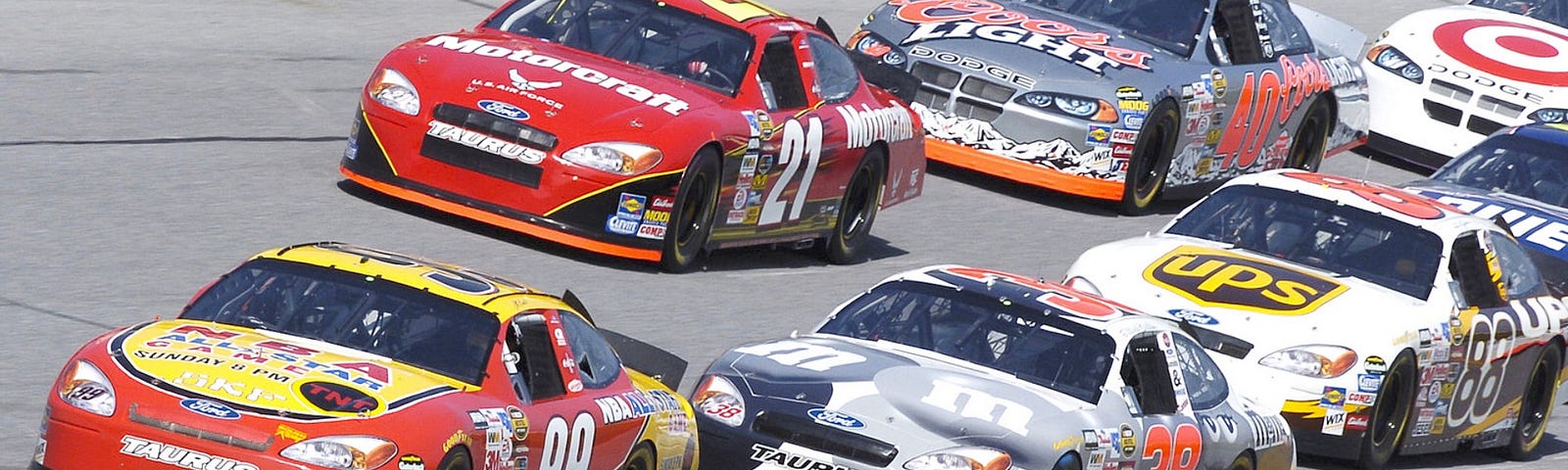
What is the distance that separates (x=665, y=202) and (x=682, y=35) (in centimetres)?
146

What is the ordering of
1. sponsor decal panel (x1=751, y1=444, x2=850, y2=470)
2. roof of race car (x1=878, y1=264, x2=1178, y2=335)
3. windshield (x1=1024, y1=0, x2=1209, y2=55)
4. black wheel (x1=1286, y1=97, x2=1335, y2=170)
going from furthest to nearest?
1. black wheel (x1=1286, y1=97, x2=1335, y2=170)
2. windshield (x1=1024, y1=0, x2=1209, y2=55)
3. roof of race car (x1=878, y1=264, x2=1178, y2=335)
4. sponsor decal panel (x1=751, y1=444, x2=850, y2=470)

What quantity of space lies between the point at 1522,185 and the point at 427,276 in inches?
379

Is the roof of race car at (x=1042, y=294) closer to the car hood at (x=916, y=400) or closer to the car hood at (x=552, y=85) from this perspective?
the car hood at (x=916, y=400)

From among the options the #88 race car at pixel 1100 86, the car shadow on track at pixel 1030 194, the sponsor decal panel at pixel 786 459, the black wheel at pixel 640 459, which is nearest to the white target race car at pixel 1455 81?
the #88 race car at pixel 1100 86

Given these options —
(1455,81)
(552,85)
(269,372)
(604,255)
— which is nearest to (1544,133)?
(1455,81)

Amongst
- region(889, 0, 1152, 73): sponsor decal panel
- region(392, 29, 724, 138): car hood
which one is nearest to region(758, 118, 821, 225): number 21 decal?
region(392, 29, 724, 138): car hood

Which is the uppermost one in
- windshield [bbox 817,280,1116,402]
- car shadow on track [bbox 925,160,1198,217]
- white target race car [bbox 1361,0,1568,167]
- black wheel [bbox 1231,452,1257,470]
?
windshield [bbox 817,280,1116,402]

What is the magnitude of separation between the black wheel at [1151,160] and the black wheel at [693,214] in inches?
175

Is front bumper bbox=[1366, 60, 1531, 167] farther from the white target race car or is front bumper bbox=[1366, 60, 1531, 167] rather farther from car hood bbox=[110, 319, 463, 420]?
car hood bbox=[110, 319, 463, 420]

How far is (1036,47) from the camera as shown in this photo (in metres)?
17.1

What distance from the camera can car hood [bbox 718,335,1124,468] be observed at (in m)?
8.75

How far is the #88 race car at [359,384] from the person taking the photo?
293 inches

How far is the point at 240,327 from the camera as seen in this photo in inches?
325

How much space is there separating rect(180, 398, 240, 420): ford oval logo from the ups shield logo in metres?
5.49
